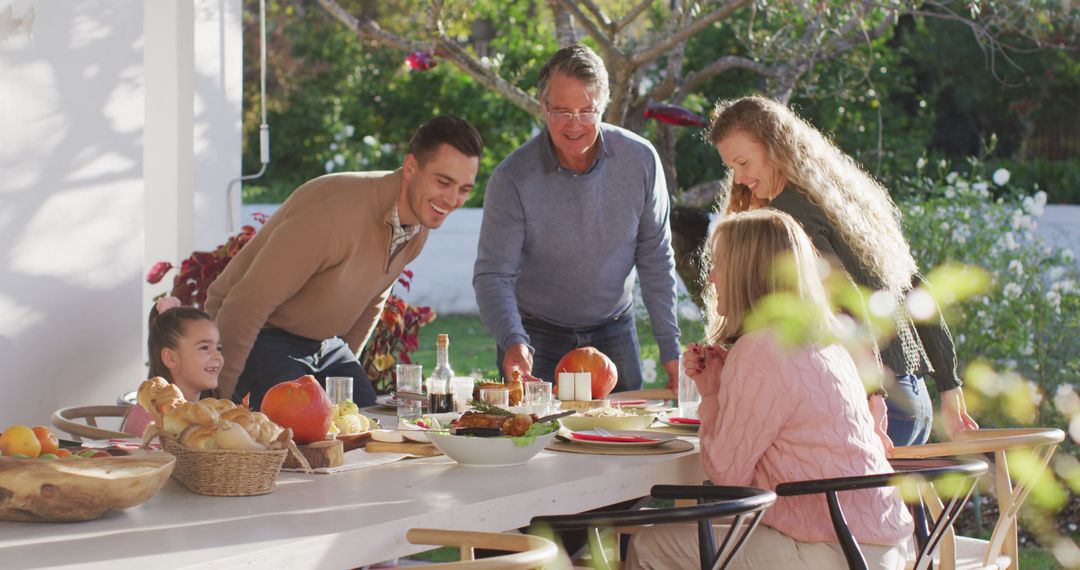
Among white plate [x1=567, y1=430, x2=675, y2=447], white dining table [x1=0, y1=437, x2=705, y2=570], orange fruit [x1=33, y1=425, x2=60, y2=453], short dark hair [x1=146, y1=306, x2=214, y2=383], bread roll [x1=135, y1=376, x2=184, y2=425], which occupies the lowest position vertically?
white dining table [x1=0, y1=437, x2=705, y2=570]

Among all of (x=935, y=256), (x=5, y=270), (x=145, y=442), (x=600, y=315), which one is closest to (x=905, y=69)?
(x=935, y=256)

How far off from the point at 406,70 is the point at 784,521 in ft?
44.9

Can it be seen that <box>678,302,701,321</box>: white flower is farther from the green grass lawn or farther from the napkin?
the napkin

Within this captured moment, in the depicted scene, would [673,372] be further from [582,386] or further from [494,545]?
[494,545]

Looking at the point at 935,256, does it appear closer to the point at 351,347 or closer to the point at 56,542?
the point at 351,347

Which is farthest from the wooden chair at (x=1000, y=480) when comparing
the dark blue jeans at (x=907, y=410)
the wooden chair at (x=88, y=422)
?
the wooden chair at (x=88, y=422)

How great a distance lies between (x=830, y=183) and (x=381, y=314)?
2.30 meters

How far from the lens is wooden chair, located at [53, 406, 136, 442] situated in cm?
331

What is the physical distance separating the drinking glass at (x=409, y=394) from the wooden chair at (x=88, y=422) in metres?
0.66

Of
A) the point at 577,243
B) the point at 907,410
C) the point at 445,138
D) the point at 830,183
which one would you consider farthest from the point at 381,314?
the point at 907,410

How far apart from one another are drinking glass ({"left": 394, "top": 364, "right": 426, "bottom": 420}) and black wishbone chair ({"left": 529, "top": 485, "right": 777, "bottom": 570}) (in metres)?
0.92

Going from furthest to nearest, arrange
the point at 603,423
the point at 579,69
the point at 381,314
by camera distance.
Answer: the point at 381,314 < the point at 579,69 < the point at 603,423

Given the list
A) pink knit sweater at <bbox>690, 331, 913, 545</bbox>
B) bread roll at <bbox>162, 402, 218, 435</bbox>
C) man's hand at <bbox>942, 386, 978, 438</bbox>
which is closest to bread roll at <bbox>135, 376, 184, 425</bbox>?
bread roll at <bbox>162, 402, 218, 435</bbox>

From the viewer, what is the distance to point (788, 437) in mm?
2842
